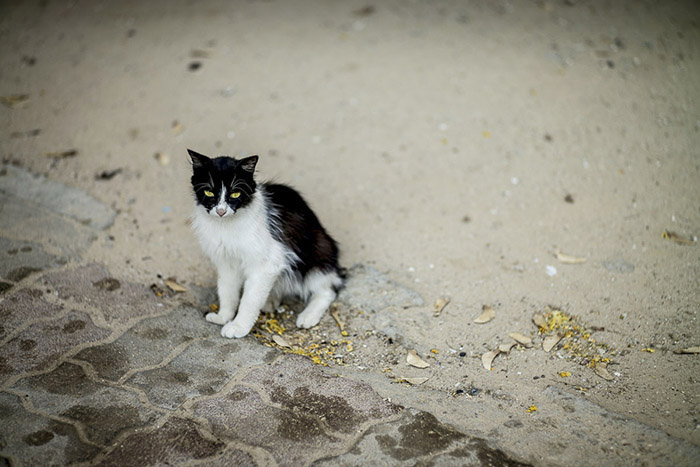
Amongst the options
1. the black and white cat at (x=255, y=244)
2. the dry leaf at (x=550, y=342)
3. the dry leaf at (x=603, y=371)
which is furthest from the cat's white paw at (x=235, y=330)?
the dry leaf at (x=603, y=371)

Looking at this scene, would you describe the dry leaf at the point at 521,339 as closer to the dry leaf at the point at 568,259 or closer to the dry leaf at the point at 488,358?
the dry leaf at the point at 488,358

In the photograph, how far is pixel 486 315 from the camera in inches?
159

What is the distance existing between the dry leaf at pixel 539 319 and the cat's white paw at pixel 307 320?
1456mm

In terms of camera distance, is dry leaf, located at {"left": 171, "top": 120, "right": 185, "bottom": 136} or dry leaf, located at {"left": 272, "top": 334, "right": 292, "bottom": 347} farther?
dry leaf, located at {"left": 171, "top": 120, "right": 185, "bottom": 136}

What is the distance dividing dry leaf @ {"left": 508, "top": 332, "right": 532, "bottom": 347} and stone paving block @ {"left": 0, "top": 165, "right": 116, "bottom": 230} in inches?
127

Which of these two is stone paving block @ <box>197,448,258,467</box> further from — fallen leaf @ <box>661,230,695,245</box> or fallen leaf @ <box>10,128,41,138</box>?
fallen leaf @ <box>10,128,41,138</box>

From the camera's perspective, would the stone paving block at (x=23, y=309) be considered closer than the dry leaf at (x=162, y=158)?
Yes

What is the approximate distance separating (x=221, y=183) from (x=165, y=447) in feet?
4.75

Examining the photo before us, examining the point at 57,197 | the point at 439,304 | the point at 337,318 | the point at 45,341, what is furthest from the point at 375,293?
the point at 57,197

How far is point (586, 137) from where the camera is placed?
17.6 ft

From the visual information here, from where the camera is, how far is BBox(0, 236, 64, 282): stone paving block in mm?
4074

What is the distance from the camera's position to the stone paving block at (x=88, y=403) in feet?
9.73

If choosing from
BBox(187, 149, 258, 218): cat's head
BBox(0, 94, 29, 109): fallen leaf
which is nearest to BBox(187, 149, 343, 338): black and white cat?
BBox(187, 149, 258, 218): cat's head

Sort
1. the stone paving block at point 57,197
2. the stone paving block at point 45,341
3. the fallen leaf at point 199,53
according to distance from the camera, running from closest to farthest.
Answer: the stone paving block at point 45,341, the stone paving block at point 57,197, the fallen leaf at point 199,53
